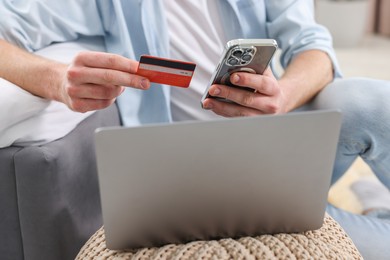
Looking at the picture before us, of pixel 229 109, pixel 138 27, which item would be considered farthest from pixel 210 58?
pixel 229 109

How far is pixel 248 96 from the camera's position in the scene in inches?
36.8

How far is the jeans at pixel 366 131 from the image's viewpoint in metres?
1.09

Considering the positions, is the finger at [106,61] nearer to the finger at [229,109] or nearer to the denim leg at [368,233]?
the finger at [229,109]

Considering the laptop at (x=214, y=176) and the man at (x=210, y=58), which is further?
the man at (x=210, y=58)

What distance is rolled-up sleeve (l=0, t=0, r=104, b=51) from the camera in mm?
1067

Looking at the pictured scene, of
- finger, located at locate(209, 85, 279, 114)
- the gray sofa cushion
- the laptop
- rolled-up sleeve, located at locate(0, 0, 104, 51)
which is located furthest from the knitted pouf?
rolled-up sleeve, located at locate(0, 0, 104, 51)

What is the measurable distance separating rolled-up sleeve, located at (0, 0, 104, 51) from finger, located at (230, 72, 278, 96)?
38 cm

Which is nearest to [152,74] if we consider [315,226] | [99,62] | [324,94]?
[99,62]

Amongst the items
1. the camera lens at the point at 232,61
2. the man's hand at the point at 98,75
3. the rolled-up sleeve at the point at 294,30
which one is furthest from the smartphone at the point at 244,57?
the rolled-up sleeve at the point at 294,30

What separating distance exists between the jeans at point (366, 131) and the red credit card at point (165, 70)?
1.27ft

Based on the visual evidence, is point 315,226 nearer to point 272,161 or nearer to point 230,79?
point 272,161

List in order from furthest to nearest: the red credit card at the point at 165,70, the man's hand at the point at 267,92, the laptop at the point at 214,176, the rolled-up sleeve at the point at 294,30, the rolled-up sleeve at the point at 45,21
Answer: the rolled-up sleeve at the point at 294,30 → the rolled-up sleeve at the point at 45,21 → the man's hand at the point at 267,92 → the red credit card at the point at 165,70 → the laptop at the point at 214,176

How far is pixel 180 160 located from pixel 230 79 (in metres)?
0.23

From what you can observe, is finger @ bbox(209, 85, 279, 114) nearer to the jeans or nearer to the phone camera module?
the phone camera module
